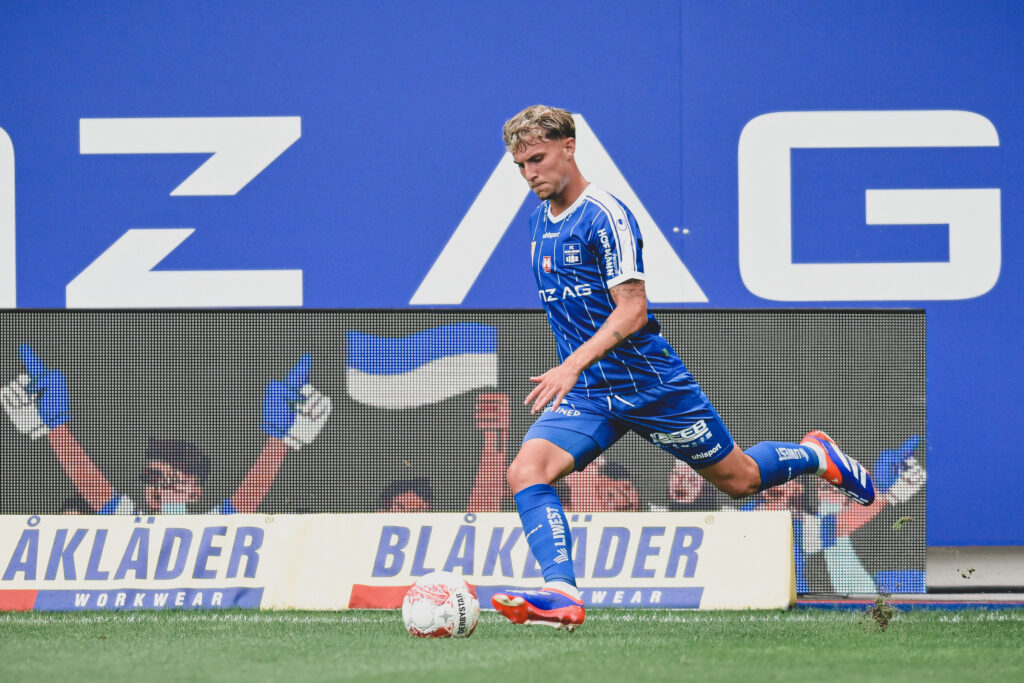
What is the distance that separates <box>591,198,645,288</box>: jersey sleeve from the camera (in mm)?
4355

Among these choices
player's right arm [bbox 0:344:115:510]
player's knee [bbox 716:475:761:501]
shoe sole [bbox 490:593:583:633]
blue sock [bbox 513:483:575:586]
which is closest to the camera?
shoe sole [bbox 490:593:583:633]

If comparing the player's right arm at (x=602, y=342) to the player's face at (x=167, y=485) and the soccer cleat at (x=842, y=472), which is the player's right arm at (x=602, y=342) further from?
the player's face at (x=167, y=485)

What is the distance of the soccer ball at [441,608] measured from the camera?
4.49 metres

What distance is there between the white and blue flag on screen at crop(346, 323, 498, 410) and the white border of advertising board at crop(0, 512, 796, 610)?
62cm

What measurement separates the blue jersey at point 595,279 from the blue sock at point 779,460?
60 cm

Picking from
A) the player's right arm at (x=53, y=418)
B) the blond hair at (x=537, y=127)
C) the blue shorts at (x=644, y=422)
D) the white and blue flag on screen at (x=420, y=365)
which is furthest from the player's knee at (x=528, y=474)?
the player's right arm at (x=53, y=418)

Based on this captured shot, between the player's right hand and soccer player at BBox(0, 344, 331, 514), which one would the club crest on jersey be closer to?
soccer player at BBox(0, 344, 331, 514)

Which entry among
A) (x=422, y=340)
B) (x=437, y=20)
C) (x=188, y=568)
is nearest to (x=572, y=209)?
(x=422, y=340)

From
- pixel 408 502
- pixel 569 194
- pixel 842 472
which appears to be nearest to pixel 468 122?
pixel 408 502

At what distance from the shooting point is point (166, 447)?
6176 mm

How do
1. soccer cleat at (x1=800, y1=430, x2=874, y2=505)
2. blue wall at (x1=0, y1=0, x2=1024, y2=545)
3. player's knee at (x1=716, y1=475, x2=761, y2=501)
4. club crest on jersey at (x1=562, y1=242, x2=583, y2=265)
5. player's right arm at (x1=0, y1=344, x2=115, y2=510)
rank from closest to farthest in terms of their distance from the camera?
club crest on jersey at (x1=562, y1=242, x2=583, y2=265)
player's knee at (x1=716, y1=475, x2=761, y2=501)
soccer cleat at (x1=800, y1=430, x2=874, y2=505)
player's right arm at (x1=0, y1=344, x2=115, y2=510)
blue wall at (x1=0, y1=0, x2=1024, y2=545)

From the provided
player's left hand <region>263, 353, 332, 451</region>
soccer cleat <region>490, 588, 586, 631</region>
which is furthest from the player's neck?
player's left hand <region>263, 353, 332, 451</region>

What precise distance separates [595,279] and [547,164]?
1.49 ft

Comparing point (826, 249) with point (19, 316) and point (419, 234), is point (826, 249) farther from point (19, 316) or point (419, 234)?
point (19, 316)
